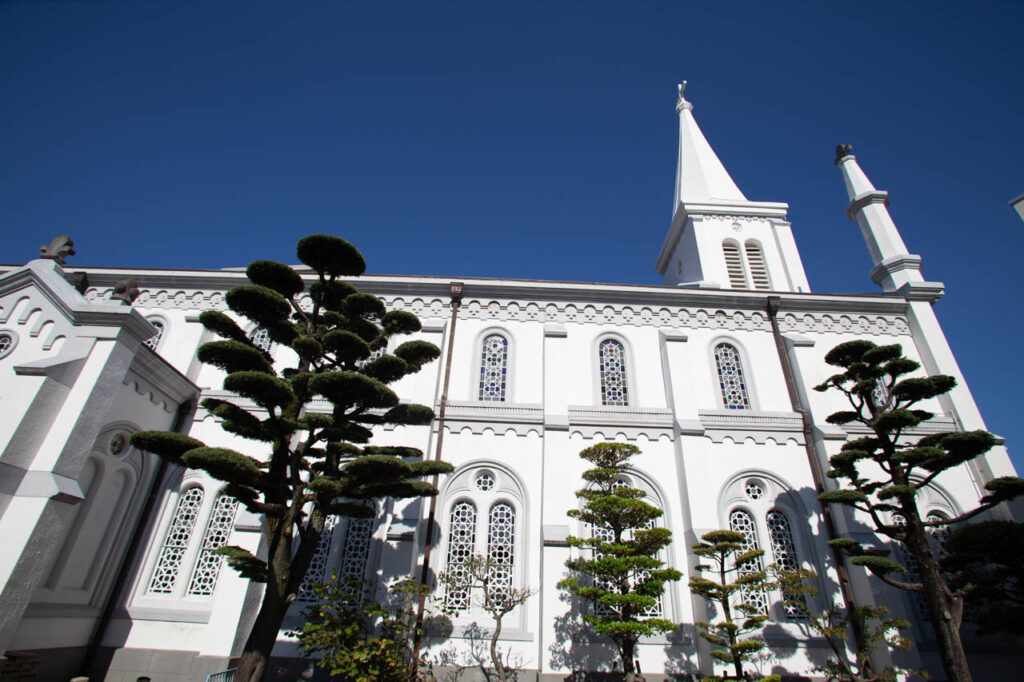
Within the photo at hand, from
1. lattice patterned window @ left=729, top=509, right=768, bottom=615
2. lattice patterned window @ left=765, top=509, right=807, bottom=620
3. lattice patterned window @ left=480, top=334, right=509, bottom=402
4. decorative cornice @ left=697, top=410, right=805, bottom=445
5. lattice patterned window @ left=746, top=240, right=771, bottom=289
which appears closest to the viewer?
lattice patterned window @ left=729, top=509, right=768, bottom=615

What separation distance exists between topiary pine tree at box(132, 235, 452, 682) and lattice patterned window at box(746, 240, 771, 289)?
1381 centimetres

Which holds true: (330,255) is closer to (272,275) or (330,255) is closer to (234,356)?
(272,275)

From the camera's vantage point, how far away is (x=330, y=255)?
896 cm

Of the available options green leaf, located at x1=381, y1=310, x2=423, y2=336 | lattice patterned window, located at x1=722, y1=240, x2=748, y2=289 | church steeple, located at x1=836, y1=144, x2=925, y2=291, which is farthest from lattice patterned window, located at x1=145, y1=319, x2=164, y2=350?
church steeple, located at x1=836, y1=144, x2=925, y2=291

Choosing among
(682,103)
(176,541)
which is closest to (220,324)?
(176,541)

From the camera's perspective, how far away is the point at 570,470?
39.7ft

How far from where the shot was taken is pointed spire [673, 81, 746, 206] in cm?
2130

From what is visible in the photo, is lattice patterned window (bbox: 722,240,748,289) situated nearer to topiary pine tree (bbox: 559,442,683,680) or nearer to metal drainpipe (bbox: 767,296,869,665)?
metal drainpipe (bbox: 767,296,869,665)

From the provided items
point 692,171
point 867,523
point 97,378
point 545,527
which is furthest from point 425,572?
point 692,171

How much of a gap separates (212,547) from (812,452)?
1483cm

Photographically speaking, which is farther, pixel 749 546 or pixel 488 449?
pixel 488 449

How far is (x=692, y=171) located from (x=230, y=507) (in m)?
22.2

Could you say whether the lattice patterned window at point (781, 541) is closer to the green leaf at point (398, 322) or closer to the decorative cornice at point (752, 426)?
the decorative cornice at point (752, 426)

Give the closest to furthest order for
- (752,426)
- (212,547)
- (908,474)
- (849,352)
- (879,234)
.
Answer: (908,474), (849,352), (212,547), (752,426), (879,234)
